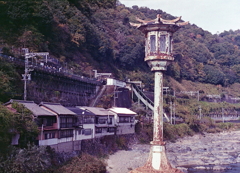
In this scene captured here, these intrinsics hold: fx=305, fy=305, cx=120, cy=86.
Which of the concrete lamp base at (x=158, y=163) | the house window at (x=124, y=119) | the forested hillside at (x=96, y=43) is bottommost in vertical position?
the concrete lamp base at (x=158, y=163)

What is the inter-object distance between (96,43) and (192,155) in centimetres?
2782

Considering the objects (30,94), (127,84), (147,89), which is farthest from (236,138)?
(30,94)

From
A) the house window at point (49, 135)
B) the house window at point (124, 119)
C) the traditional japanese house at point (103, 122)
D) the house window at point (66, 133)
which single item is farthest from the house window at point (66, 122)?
the house window at point (124, 119)

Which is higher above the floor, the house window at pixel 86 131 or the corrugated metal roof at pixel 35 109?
the corrugated metal roof at pixel 35 109

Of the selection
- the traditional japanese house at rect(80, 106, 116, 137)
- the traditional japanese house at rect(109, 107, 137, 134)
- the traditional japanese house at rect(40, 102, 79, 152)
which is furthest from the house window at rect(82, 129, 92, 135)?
the traditional japanese house at rect(109, 107, 137, 134)

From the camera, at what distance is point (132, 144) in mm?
41094

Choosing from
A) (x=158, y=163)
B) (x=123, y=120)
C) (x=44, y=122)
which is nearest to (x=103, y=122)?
(x=123, y=120)

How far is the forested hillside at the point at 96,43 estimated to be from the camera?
38250 mm

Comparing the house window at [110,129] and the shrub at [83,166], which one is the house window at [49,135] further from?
the house window at [110,129]

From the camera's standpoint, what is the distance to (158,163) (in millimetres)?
15312

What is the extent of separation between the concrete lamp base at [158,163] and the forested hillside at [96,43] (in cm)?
2068

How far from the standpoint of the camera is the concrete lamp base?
15.2 meters

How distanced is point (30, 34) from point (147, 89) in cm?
3375

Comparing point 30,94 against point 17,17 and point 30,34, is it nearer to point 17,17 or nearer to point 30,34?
point 30,34
